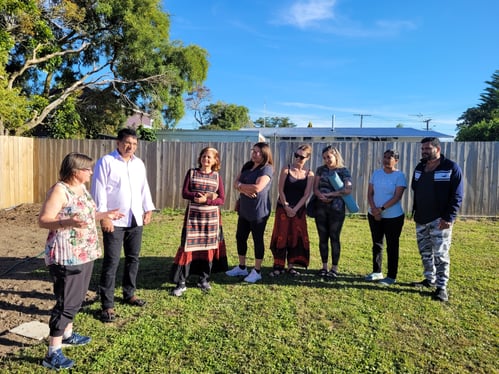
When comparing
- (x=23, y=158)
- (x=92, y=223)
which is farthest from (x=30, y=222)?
(x=92, y=223)

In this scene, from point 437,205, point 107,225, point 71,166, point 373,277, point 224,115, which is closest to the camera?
point 71,166

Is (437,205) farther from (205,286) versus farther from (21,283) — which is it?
(21,283)

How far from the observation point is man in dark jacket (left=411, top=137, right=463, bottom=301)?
402cm

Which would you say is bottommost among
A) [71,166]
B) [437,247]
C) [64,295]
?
[64,295]

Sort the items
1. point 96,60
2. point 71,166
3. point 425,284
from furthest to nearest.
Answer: point 96,60
point 425,284
point 71,166

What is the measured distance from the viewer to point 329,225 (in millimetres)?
4766

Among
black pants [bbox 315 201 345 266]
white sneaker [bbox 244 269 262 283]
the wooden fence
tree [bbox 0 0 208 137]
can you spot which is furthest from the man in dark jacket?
tree [bbox 0 0 208 137]

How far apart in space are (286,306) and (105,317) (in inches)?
69.3

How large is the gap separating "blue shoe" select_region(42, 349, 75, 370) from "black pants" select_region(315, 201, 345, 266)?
10.4 ft

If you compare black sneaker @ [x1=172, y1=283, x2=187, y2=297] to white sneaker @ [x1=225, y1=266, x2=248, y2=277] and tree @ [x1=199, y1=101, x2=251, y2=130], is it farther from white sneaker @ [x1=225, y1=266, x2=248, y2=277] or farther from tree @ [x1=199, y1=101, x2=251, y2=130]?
tree @ [x1=199, y1=101, x2=251, y2=130]

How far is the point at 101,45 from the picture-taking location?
15586 mm

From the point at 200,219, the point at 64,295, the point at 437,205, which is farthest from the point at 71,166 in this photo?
the point at 437,205

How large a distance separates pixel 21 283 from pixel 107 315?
1630mm

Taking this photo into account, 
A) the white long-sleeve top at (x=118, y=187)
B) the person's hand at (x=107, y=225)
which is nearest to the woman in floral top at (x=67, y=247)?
the person's hand at (x=107, y=225)
